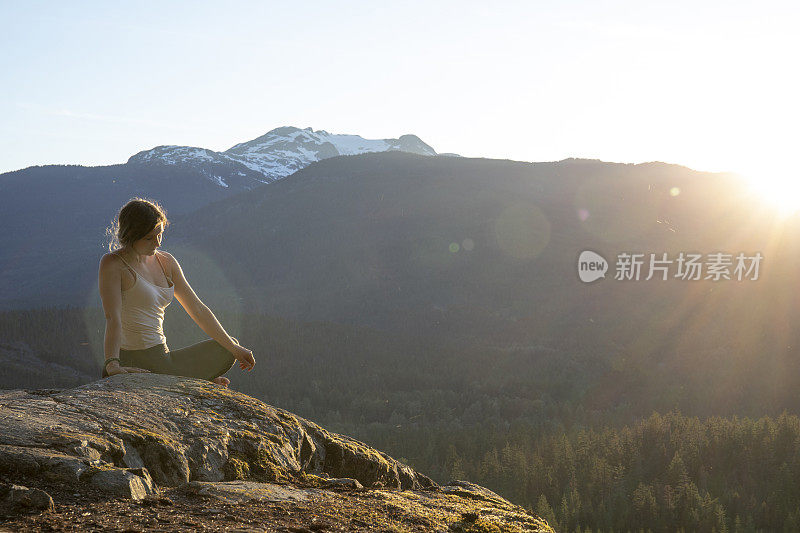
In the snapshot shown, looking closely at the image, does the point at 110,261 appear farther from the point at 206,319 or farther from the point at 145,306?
the point at 206,319

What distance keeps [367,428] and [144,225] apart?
45.9 metres

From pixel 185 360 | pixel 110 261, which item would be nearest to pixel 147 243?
pixel 110 261

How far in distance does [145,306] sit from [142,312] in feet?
0.17

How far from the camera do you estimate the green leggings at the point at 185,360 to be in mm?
5750

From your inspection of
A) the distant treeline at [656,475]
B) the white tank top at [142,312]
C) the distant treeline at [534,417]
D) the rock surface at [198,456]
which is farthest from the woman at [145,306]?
the distant treeline at [534,417]

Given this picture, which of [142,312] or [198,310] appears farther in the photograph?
[198,310]

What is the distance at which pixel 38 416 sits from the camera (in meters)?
4.12

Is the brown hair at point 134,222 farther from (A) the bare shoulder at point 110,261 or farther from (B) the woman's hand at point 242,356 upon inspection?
(B) the woman's hand at point 242,356

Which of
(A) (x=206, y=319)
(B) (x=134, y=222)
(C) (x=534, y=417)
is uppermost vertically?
(B) (x=134, y=222)

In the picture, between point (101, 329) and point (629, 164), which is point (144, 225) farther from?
point (629, 164)

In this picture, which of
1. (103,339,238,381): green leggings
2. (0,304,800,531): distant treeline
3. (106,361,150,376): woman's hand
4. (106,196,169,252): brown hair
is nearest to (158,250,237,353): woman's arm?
(103,339,238,381): green leggings

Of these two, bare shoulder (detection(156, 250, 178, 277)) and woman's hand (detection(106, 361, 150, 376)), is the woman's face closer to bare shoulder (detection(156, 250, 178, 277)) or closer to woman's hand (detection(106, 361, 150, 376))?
bare shoulder (detection(156, 250, 178, 277))

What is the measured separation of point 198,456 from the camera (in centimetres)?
436

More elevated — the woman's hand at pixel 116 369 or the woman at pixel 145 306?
the woman at pixel 145 306
